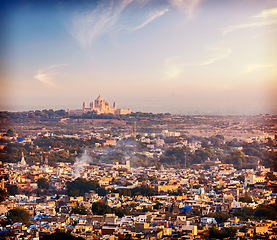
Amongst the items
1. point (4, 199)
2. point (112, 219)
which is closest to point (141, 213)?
point (112, 219)

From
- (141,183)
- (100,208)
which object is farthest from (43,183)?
(100,208)

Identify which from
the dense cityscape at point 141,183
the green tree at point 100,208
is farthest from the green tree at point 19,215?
the green tree at point 100,208

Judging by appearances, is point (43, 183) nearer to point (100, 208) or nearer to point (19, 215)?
A: point (100, 208)

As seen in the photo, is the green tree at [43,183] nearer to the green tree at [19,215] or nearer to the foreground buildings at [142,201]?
the foreground buildings at [142,201]

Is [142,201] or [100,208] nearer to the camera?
[100,208]

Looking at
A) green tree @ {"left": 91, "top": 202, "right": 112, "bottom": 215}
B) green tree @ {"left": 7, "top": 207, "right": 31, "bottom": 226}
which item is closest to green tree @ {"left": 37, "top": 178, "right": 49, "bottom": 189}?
green tree @ {"left": 91, "top": 202, "right": 112, "bottom": 215}

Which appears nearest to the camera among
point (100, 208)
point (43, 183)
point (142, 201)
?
point (100, 208)
